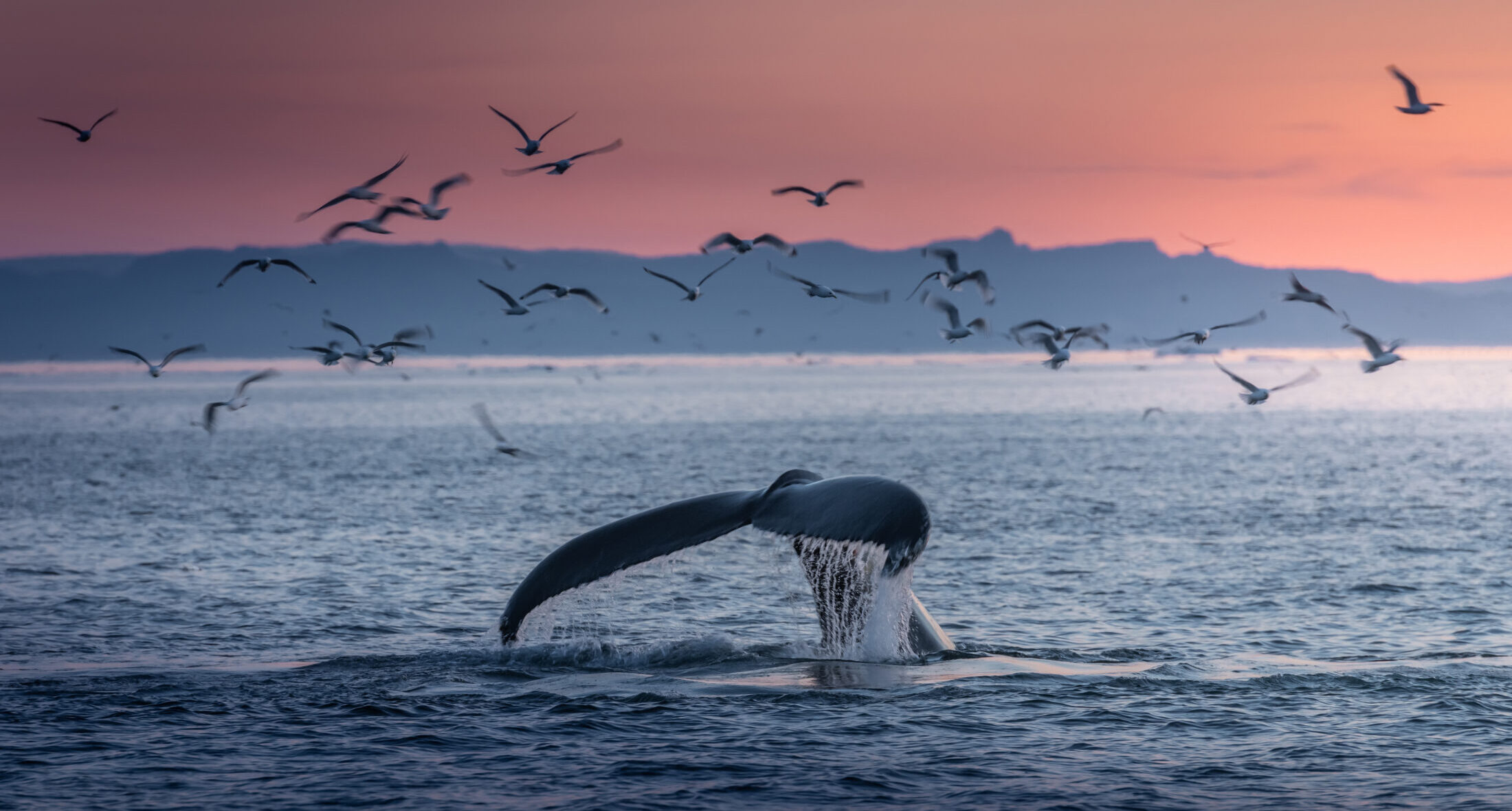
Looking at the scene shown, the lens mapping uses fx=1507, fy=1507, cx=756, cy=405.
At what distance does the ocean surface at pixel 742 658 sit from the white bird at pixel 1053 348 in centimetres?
331

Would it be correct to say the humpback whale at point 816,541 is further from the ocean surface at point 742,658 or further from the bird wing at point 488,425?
the bird wing at point 488,425

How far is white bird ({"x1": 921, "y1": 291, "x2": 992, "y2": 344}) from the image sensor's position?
79.9 feet

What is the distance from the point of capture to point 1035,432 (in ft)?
255

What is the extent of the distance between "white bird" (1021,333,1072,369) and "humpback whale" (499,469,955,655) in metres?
13.6

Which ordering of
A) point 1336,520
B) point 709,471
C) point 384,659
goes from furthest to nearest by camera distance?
point 709,471 → point 1336,520 → point 384,659

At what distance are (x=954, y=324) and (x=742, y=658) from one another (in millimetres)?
12965

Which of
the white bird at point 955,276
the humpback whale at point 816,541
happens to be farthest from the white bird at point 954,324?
the humpback whale at point 816,541

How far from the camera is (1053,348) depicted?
27922mm

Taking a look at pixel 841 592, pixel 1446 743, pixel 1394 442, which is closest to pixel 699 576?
pixel 841 592

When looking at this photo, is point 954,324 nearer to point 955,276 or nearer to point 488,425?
point 955,276

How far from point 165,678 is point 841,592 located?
6244 millimetres

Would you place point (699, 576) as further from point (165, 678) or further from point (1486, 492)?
point (1486, 492)

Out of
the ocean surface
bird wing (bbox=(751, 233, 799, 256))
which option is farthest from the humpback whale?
bird wing (bbox=(751, 233, 799, 256))

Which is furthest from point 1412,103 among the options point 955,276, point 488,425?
point 488,425
